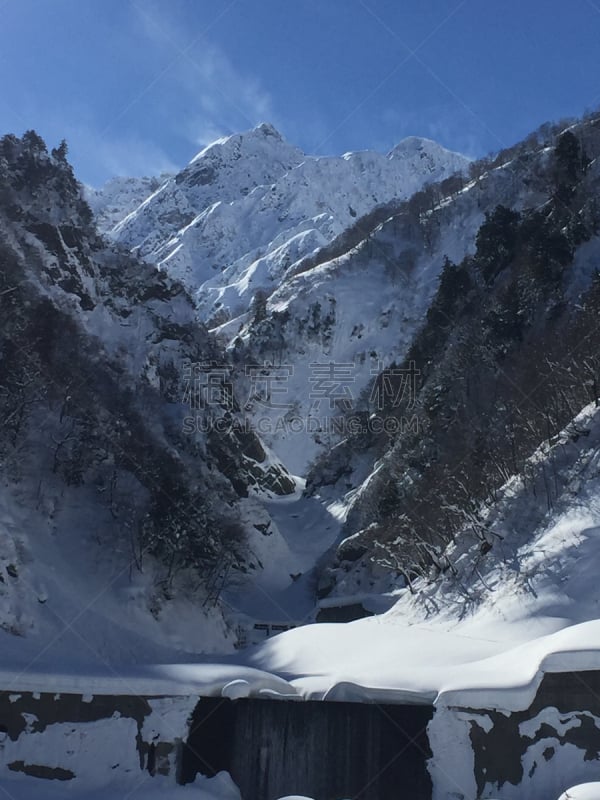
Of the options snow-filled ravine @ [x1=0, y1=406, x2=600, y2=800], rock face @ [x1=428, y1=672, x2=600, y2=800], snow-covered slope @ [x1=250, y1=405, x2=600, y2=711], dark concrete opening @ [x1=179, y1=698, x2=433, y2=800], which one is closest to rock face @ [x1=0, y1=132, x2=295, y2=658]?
snow-filled ravine @ [x1=0, y1=406, x2=600, y2=800]

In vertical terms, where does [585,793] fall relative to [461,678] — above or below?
below

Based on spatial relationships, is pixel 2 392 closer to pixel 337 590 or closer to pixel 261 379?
pixel 337 590

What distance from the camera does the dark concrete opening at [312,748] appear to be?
48.0ft

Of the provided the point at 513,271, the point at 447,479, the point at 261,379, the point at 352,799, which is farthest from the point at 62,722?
the point at 261,379

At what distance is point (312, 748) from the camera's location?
15516 millimetres

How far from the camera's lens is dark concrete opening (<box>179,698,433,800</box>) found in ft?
48.0

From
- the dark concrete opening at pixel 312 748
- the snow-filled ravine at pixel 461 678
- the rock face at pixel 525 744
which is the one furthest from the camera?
the dark concrete opening at pixel 312 748

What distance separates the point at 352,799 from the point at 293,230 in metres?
186

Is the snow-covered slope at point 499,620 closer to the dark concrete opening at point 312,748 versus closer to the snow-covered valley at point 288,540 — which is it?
the snow-covered valley at point 288,540

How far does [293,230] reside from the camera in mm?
192625

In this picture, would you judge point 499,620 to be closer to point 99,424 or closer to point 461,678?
point 461,678

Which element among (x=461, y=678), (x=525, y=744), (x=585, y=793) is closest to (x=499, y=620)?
(x=461, y=678)

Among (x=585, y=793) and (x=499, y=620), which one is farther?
(x=499, y=620)

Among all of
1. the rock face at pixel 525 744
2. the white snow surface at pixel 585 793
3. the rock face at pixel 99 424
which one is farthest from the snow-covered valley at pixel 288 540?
the white snow surface at pixel 585 793
